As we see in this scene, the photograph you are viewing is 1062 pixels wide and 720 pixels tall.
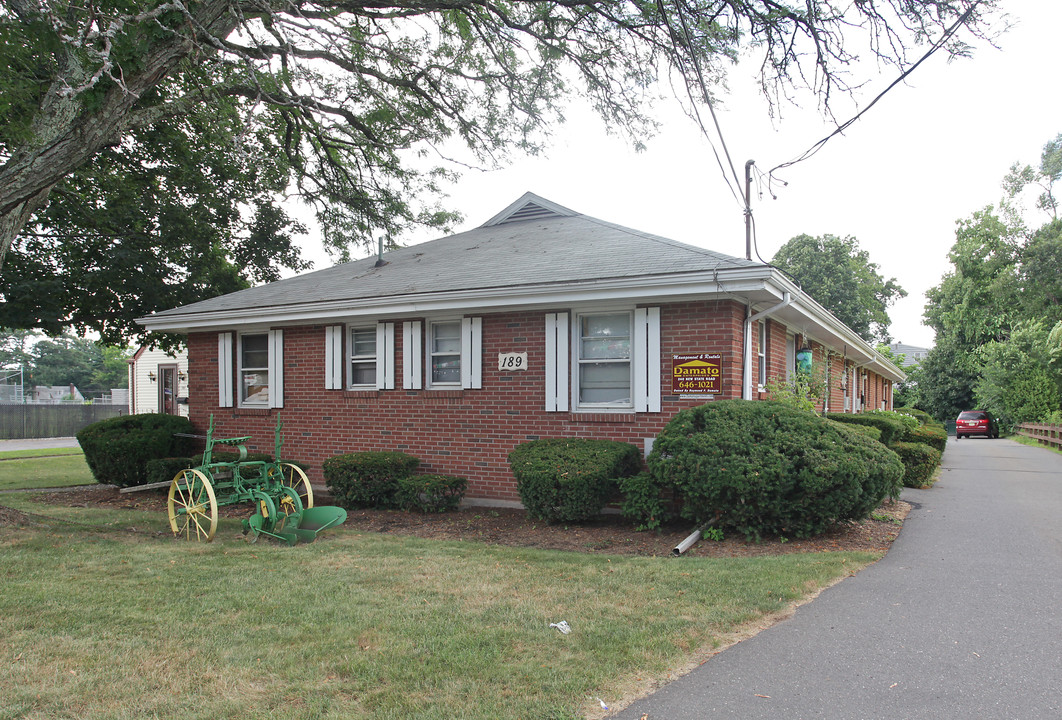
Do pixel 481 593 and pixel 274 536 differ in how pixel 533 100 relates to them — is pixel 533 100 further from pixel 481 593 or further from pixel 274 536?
pixel 481 593

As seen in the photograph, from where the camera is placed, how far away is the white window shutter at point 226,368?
1291 centimetres

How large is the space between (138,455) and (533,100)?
33.1ft

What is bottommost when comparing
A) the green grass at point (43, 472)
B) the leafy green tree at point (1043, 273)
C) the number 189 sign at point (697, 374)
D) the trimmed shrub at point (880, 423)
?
the green grass at point (43, 472)

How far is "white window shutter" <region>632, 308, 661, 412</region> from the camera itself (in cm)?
924

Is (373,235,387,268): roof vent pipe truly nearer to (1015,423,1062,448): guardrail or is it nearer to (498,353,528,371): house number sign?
(498,353,528,371): house number sign

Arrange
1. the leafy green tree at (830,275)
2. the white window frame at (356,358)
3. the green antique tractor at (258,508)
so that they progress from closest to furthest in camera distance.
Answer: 1. the green antique tractor at (258,508)
2. the white window frame at (356,358)
3. the leafy green tree at (830,275)

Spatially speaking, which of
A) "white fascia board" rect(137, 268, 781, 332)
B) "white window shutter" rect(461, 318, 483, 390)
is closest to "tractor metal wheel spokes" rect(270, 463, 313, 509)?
"white fascia board" rect(137, 268, 781, 332)

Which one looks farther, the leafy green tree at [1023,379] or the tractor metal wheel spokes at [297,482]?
the leafy green tree at [1023,379]

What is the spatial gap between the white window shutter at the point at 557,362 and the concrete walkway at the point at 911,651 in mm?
4520

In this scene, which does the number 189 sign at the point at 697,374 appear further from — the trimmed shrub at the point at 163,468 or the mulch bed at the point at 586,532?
the trimmed shrub at the point at 163,468

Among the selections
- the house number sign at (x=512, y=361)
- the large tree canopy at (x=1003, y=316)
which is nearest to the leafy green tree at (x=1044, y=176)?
the large tree canopy at (x=1003, y=316)

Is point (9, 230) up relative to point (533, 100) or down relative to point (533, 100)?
down

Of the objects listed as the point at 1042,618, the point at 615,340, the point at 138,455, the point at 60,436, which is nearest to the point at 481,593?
the point at 1042,618

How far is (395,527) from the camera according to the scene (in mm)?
9070
